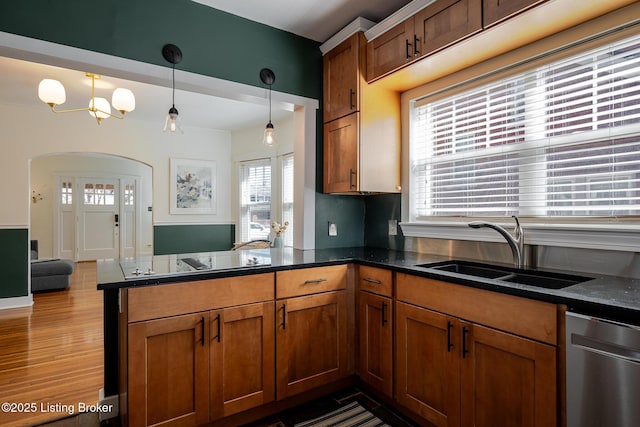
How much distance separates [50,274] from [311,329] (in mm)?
5045

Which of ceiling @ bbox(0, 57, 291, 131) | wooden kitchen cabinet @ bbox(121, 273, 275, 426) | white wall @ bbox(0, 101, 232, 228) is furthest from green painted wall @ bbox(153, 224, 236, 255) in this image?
wooden kitchen cabinet @ bbox(121, 273, 275, 426)

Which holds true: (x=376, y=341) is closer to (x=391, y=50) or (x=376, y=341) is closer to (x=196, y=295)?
(x=196, y=295)

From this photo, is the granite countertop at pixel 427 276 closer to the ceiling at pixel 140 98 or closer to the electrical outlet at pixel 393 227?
the electrical outlet at pixel 393 227

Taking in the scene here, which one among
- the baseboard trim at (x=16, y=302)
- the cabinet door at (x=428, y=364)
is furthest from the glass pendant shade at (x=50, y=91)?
the cabinet door at (x=428, y=364)

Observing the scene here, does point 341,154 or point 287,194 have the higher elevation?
point 341,154

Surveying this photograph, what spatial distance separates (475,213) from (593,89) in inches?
35.5

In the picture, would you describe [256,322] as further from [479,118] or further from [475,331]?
[479,118]

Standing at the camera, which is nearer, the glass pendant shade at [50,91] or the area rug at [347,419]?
the area rug at [347,419]

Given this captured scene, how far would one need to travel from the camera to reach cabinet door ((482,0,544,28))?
160cm

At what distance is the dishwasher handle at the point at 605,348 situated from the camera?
1.10 meters

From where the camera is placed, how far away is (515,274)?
185 cm

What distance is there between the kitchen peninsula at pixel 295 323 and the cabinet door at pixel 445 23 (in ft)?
4.23

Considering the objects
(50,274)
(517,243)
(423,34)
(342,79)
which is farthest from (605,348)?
(50,274)

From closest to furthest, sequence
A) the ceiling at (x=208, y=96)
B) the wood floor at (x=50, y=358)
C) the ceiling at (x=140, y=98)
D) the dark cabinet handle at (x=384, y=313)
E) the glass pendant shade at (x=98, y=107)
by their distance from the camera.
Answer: the dark cabinet handle at (x=384, y=313), the wood floor at (x=50, y=358), the ceiling at (x=208, y=96), the glass pendant shade at (x=98, y=107), the ceiling at (x=140, y=98)
